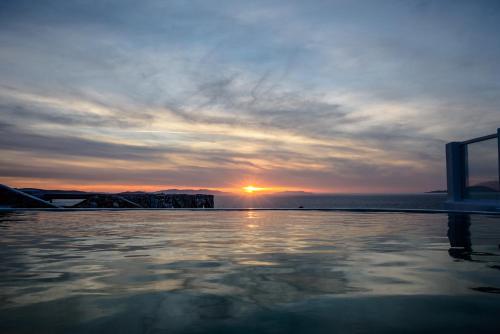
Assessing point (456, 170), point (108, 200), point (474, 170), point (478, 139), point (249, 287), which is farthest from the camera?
point (108, 200)

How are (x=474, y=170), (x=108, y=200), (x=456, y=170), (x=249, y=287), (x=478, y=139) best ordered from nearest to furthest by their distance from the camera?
(x=249, y=287)
(x=478, y=139)
(x=474, y=170)
(x=456, y=170)
(x=108, y=200)

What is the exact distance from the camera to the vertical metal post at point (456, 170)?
19000mm

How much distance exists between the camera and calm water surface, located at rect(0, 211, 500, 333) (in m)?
3.14

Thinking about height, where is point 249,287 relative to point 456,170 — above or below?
below

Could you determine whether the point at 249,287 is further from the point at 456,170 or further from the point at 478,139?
the point at 456,170

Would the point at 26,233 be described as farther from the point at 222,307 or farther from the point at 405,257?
the point at 405,257

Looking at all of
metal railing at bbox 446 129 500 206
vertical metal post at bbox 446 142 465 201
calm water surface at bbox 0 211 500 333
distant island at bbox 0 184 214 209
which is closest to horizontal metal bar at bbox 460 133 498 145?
metal railing at bbox 446 129 500 206

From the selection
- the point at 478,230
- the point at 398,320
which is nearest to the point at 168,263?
the point at 398,320

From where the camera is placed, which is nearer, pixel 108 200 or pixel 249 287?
pixel 249 287

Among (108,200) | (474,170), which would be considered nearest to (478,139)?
(474,170)

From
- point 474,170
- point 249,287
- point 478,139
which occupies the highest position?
point 478,139

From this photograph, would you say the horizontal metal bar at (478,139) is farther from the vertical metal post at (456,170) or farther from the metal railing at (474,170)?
the vertical metal post at (456,170)

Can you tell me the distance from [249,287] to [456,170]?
18.1 metres

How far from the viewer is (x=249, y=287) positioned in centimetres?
429
